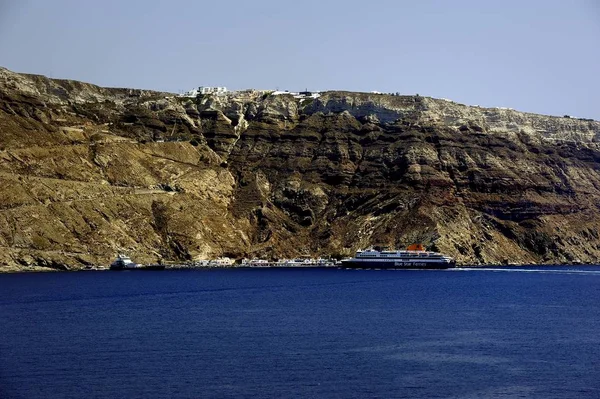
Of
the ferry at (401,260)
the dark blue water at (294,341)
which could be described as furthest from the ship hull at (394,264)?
the dark blue water at (294,341)

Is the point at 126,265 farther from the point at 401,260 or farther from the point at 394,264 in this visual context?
the point at 401,260

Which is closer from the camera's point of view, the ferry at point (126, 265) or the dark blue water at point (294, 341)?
the dark blue water at point (294, 341)

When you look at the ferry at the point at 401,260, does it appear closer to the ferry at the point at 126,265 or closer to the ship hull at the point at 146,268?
the ship hull at the point at 146,268

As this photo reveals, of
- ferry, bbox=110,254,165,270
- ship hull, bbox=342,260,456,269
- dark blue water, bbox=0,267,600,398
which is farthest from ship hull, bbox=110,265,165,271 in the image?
ship hull, bbox=342,260,456,269

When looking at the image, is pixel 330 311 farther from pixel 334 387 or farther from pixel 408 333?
pixel 334 387

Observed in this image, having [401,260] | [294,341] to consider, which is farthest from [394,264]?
[294,341]

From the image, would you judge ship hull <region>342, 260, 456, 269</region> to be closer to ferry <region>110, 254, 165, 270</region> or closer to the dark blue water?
ferry <region>110, 254, 165, 270</region>

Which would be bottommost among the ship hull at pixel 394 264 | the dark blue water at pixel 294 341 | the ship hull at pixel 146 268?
the dark blue water at pixel 294 341
